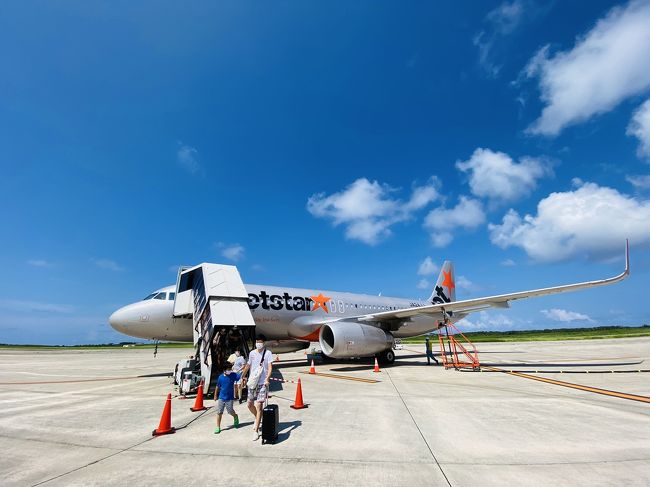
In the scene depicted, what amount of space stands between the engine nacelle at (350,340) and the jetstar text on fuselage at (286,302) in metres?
1.83

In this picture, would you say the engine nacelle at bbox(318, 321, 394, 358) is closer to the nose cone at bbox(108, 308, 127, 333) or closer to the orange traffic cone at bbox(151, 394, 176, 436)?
the nose cone at bbox(108, 308, 127, 333)

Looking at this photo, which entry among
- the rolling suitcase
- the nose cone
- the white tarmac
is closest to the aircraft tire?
the white tarmac

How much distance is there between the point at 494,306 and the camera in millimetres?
16391

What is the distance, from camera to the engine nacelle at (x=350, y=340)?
15555mm

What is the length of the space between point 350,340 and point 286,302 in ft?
13.3

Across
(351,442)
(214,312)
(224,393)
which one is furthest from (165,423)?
(214,312)

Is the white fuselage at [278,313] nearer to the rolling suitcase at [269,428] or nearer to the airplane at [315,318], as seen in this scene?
the airplane at [315,318]

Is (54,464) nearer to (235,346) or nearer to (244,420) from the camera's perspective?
(244,420)

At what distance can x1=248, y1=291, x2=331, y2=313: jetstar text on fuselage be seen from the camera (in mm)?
16422

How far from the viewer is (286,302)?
58.0 feet

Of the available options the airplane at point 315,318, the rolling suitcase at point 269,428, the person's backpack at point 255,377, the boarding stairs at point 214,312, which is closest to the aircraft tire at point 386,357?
the airplane at point 315,318

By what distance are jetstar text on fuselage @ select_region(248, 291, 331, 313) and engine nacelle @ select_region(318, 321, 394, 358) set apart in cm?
183

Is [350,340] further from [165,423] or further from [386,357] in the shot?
[165,423]

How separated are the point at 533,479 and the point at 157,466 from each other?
4726 millimetres
